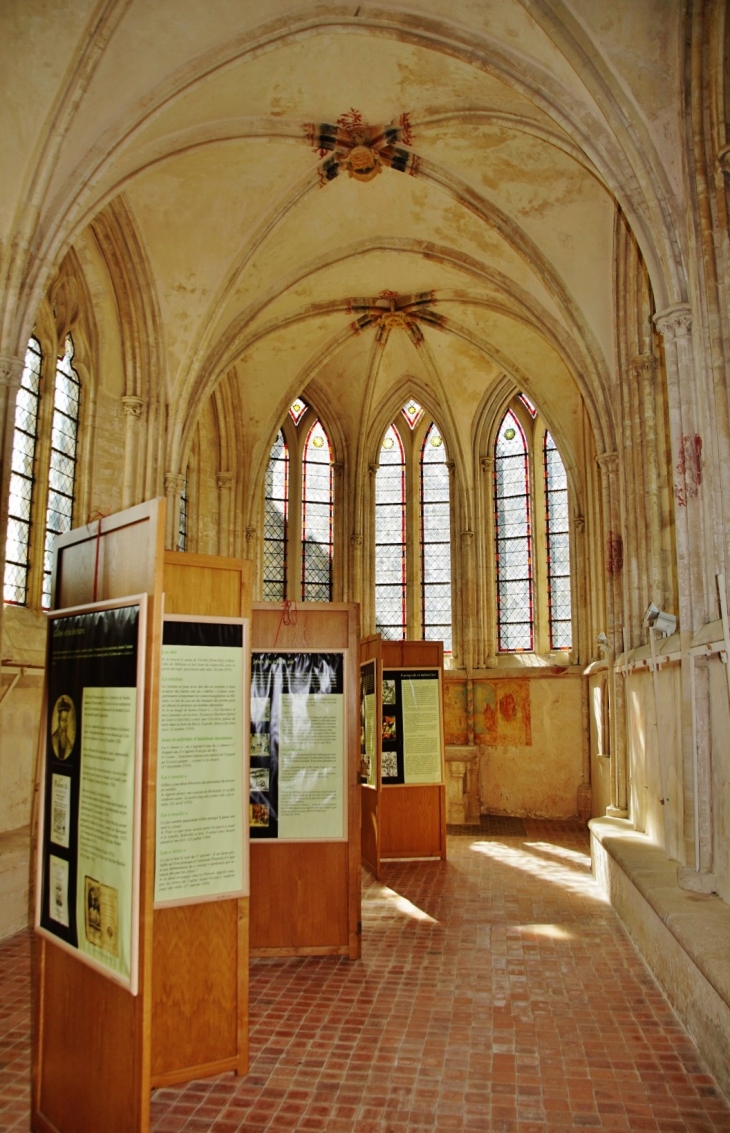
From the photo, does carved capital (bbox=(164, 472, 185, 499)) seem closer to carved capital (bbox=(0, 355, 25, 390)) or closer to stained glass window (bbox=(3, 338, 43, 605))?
stained glass window (bbox=(3, 338, 43, 605))

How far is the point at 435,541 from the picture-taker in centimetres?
1731

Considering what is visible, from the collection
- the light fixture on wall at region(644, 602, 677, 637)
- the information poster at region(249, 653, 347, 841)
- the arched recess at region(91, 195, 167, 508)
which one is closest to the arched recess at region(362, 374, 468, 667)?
the arched recess at region(91, 195, 167, 508)

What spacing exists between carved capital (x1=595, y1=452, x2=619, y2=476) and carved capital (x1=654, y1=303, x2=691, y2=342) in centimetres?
429

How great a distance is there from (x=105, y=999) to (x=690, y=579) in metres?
4.93

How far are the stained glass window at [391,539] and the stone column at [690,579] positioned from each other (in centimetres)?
1020

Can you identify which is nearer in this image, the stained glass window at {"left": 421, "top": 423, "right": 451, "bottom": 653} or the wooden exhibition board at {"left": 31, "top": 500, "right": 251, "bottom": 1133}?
the wooden exhibition board at {"left": 31, "top": 500, "right": 251, "bottom": 1133}

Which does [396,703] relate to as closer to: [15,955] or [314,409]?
[15,955]

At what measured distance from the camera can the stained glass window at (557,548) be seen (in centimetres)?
1599

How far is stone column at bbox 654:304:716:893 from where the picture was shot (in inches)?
245

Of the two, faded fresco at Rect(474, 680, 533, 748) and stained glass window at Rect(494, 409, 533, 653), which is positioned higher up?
stained glass window at Rect(494, 409, 533, 653)

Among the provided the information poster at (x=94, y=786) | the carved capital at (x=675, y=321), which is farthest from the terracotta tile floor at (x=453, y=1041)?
the carved capital at (x=675, y=321)

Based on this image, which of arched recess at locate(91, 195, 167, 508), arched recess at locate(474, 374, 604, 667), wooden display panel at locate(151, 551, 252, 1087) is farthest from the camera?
arched recess at locate(474, 374, 604, 667)

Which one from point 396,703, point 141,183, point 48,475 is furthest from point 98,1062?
point 141,183

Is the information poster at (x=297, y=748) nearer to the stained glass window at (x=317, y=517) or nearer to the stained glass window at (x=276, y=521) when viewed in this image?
the stained glass window at (x=276, y=521)
